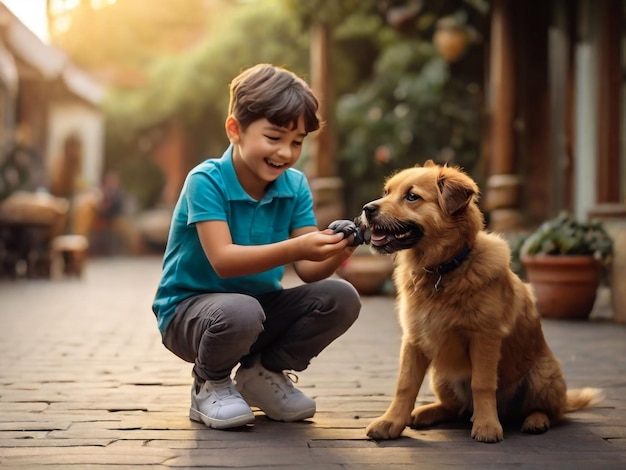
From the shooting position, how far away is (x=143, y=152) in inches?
932

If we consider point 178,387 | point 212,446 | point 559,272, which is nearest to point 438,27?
point 559,272

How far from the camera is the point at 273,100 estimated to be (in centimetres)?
302

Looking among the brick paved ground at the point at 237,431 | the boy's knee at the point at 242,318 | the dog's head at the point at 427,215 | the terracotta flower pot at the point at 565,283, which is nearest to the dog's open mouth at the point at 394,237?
the dog's head at the point at 427,215

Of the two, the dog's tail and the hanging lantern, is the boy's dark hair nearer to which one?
the dog's tail

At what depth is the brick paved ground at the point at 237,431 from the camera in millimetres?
2588

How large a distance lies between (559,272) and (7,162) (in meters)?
9.16

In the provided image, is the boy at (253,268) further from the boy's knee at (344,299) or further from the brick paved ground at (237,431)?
the brick paved ground at (237,431)

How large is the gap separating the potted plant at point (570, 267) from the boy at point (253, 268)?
143 inches

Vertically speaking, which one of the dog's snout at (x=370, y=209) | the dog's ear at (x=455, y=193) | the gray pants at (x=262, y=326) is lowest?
the gray pants at (x=262, y=326)

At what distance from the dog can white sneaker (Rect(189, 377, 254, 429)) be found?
1.59ft

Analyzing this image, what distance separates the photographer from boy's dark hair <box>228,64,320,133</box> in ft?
9.93

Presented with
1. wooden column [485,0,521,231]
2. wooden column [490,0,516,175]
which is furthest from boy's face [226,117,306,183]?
wooden column [490,0,516,175]

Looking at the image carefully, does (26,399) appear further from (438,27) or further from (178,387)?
(438,27)

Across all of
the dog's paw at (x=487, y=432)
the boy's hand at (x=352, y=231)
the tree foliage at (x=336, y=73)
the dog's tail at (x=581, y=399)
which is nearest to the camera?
the dog's paw at (x=487, y=432)
